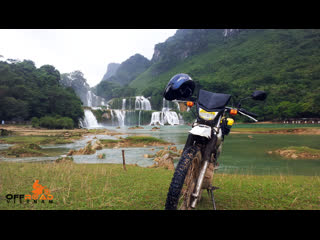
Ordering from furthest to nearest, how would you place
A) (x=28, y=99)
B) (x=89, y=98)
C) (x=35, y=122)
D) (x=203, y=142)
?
(x=89, y=98) → (x=28, y=99) → (x=35, y=122) → (x=203, y=142)

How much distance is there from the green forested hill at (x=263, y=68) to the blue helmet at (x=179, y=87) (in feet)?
140

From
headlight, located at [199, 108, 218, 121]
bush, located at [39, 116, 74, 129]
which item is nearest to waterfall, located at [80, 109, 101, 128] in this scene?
bush, located at [39, 116, 74, 129]

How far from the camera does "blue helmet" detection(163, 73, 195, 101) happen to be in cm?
360

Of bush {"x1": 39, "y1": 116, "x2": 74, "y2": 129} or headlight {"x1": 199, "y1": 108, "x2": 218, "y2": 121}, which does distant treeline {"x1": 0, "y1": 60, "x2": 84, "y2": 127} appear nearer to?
bush {"x1": 39, "y1": 116, "x2": 74, "y2": 129}

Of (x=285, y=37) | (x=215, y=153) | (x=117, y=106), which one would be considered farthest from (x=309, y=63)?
(x=215, y=153)

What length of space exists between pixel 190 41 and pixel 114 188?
18213cm

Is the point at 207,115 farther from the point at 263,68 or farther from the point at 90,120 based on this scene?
the point at 263,68

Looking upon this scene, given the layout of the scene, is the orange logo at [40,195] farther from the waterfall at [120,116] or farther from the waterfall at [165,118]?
the waterfall at [165,118]

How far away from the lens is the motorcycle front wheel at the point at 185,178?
8.77ft

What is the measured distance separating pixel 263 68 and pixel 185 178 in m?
103

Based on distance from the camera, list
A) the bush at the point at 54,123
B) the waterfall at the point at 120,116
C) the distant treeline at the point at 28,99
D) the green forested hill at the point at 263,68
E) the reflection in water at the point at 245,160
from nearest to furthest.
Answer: the reflection in water at the point at 245,160
the distant treeline at the point at 28,99
the bush at the point at 54,123
the green forested hill at the point at 263,68
the waterfall at the point at 120,116

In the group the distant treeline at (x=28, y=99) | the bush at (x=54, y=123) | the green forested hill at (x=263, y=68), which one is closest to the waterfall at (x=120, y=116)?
the distant treeline at (x=28, y=99)

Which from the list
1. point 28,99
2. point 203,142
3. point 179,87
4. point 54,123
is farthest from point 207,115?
point 28,99

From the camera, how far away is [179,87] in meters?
3.60
